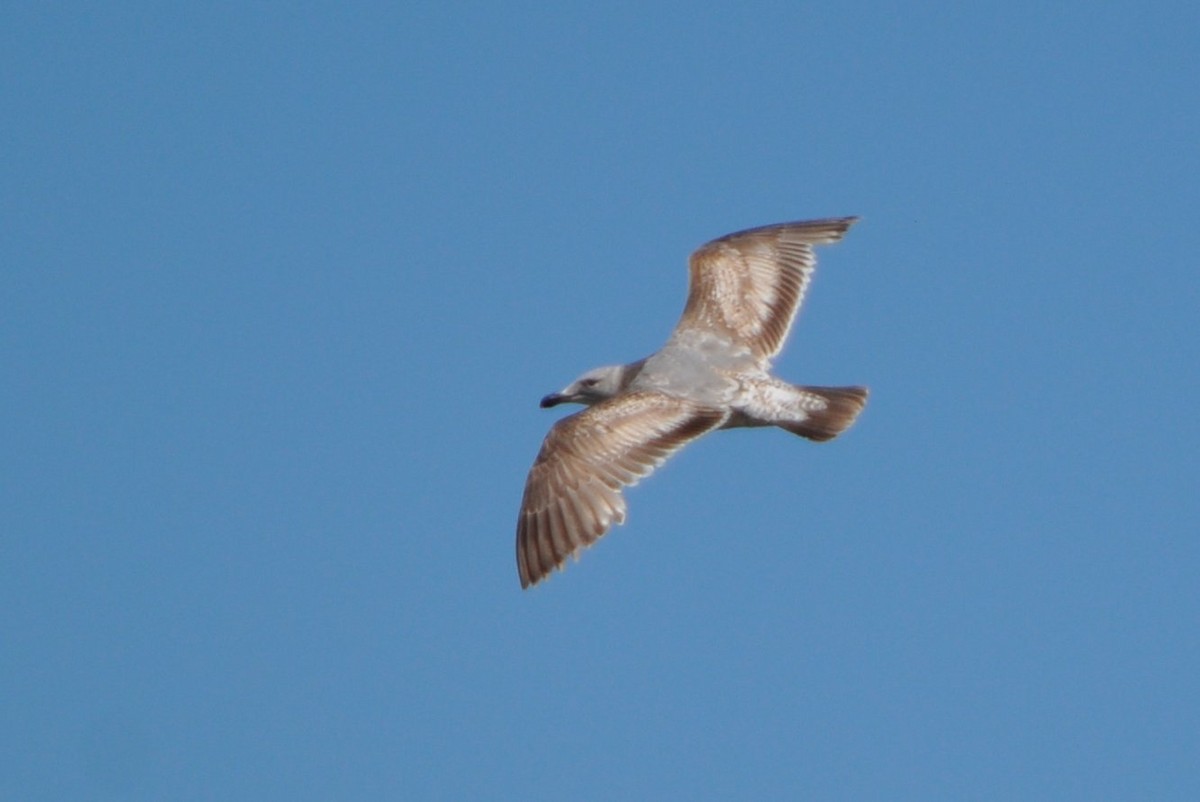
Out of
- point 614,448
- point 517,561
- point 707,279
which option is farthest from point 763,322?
point 517,561

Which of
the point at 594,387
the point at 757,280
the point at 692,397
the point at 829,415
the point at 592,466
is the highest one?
the point at 757,280

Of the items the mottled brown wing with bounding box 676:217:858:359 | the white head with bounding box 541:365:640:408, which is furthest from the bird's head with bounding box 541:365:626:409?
the mottled brown wing with bounding box 676:217:858:359

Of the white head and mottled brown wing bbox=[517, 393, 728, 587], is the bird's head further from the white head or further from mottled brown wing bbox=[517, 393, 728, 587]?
mottled brown wing bbox=[517, 393, 728, 587]

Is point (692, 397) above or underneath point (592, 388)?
underneath

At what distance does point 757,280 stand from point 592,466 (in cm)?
438

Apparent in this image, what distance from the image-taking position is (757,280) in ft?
68.4

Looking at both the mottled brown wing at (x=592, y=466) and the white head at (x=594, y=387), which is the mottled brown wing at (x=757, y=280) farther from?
the mottled brown wing at (x=592, y=466)

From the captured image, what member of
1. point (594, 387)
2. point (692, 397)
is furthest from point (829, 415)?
point (594, 387)

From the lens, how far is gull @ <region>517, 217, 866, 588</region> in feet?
55.6

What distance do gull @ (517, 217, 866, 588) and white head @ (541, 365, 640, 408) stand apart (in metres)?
0.01

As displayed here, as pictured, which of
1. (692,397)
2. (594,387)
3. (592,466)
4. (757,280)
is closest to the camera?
(592,466)

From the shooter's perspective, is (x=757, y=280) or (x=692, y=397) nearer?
(x=692, y=397)

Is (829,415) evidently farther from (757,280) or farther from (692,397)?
(757,280)

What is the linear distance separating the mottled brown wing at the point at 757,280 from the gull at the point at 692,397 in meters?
0.01
